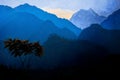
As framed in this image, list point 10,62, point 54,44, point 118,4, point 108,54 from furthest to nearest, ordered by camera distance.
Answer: point 54,44 < point 10,62 < point 108,54 < point 118,4

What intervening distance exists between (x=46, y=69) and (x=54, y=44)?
9.44 m

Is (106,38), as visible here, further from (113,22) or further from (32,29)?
(32,29)

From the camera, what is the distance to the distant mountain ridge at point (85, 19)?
33.2 metres

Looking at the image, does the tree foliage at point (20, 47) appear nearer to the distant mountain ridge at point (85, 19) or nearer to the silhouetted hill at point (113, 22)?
the distant mountain ridge at point (85, 19)

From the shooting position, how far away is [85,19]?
36.4 m

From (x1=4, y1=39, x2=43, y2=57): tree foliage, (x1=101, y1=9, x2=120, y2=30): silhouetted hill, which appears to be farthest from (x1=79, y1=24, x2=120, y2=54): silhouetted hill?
(x1=4, y1=39, x2=43, y2=57): tree foliage

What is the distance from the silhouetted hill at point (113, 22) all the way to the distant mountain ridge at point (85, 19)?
2.49ft

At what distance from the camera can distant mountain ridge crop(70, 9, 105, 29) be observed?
33.2m

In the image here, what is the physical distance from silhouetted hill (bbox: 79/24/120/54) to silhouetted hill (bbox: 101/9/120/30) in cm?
54

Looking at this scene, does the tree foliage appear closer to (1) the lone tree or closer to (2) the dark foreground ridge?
(1) the lone tree

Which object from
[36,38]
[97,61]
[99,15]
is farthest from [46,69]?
[99,15]

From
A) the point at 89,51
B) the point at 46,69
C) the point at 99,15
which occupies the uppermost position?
the point at 99,15

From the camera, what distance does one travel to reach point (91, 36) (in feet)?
131

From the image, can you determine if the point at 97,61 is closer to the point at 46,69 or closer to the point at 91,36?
the point at 91,36
